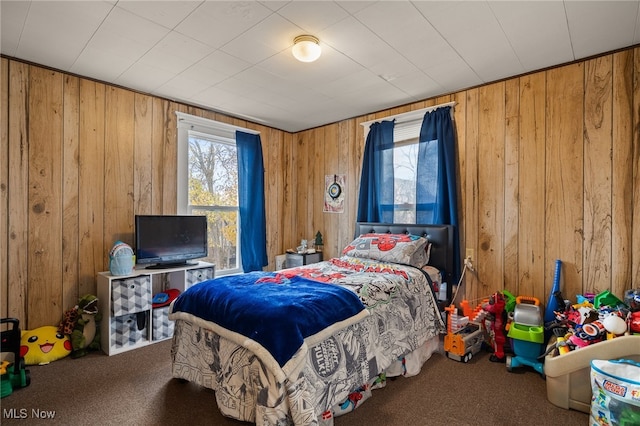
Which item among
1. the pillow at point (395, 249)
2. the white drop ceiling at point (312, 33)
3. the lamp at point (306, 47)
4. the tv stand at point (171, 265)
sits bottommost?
the tv stand at point (171, 265)

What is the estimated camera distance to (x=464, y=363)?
2584 mm

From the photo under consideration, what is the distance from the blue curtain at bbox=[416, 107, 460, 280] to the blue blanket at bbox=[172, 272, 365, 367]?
1672 mm

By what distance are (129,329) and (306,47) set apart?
2838mm

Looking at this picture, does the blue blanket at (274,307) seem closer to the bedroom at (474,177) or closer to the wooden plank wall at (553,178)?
the bedroom at (474,177)

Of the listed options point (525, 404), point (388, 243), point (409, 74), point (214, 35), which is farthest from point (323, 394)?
point (409, 74)

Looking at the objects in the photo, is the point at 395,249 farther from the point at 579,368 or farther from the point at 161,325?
the point at 161,325

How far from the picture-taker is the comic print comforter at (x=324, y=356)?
155 centimetres

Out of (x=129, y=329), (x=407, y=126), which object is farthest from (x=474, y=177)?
(x=129, y=329)

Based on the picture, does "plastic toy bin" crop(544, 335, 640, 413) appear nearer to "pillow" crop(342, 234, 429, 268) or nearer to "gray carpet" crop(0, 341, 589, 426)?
"gray carpet" crop(0, 341, 589, 426)

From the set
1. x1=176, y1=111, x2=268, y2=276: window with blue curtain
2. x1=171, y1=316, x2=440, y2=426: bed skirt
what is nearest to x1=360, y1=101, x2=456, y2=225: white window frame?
x1=176, y1=111, x2=268, y2=276: window with blue curtain

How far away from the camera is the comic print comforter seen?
61.1 inches

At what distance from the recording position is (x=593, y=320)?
85.4 inches

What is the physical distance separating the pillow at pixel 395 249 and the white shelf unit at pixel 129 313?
1.85 m

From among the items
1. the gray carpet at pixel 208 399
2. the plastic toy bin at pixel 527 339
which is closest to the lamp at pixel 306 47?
the gray carpet at pixel 208 399
